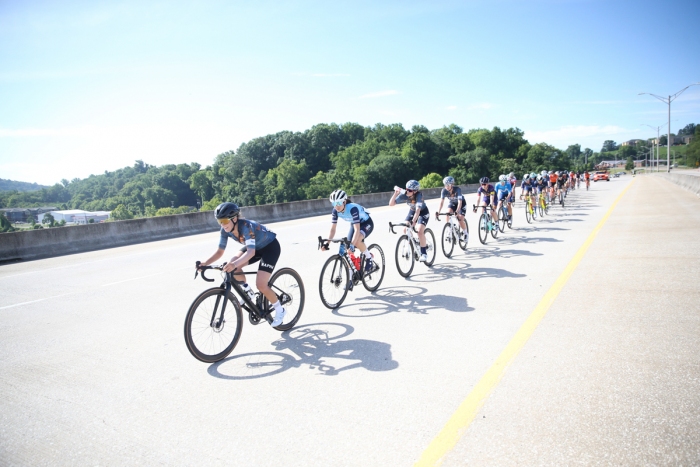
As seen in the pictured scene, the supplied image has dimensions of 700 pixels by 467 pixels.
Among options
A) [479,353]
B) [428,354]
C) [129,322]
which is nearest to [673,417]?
[479,353]

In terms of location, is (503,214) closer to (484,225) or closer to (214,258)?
(484,225)

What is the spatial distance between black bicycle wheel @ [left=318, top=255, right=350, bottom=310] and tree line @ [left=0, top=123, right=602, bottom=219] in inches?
3195

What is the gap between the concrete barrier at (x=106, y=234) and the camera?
14242 mm

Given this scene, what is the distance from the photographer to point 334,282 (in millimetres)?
6652

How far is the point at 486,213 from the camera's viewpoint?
491 inches

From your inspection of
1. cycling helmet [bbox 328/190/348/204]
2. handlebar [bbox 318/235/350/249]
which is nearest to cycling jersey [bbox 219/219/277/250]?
handlebar [bbox 318/235/350/249]

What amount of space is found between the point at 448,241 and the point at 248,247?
6502 mm

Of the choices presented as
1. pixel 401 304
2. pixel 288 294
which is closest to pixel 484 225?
pixel 401 304

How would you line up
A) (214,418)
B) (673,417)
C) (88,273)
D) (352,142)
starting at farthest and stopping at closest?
(352,142), (88,273), (214,418), (673,417)

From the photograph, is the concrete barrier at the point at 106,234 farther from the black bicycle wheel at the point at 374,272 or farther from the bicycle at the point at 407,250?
the bicycle at the point at 407,250

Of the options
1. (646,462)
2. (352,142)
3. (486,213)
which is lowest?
(646,462)

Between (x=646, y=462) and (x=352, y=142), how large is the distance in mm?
122955

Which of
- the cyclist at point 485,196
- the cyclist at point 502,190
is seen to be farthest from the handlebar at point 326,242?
the cyclist at point 502,190

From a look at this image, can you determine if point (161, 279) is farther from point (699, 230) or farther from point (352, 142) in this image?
point (352, 142)
